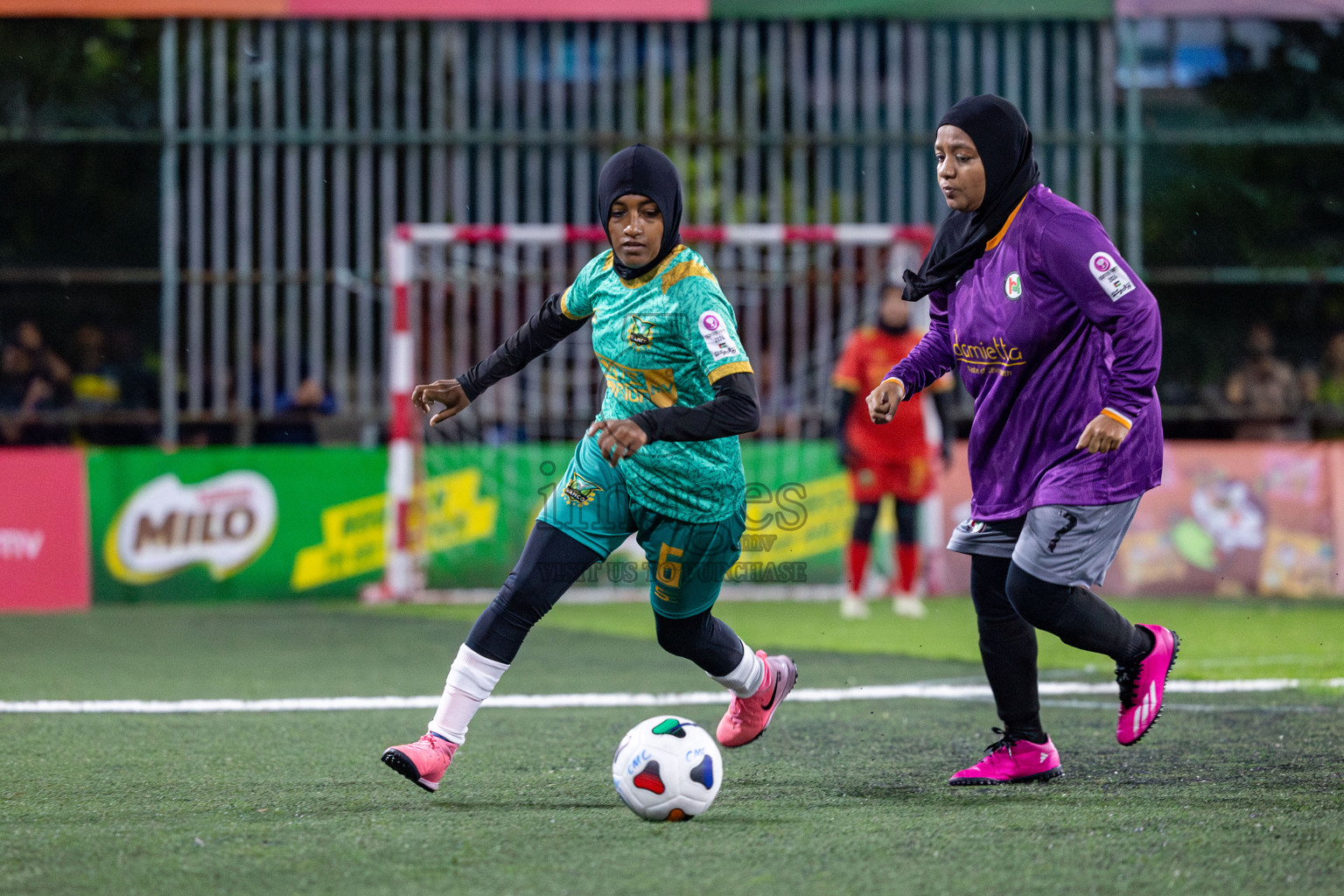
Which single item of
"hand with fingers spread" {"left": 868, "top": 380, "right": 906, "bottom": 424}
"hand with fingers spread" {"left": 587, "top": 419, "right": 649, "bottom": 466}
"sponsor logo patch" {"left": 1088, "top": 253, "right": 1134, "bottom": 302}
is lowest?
"hand with fingers spread" {"left": 587, "top": 419, "right": 649, "bottom": 466}

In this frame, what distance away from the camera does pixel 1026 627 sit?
482 centimetres

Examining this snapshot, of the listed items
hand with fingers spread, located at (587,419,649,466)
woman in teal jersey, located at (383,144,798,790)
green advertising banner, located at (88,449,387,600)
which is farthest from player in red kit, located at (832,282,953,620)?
hand with fingers spread, located at (587,419,649,466)

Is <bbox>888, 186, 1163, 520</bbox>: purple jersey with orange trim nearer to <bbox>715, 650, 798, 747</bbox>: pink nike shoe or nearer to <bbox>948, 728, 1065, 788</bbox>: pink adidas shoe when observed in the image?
<bbox>948, 728, 1065, 788</bbox>: pink adidas shoe

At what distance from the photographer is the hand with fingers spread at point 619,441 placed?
4.10m

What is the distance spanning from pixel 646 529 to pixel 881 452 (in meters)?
6.02

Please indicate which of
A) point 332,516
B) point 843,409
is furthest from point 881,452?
point 332,516

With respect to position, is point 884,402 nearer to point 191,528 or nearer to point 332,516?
point 332,516

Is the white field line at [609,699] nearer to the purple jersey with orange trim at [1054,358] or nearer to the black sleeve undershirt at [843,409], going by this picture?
the purple jersey with orange trim at [1054,358]

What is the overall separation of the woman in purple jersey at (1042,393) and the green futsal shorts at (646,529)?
2.03 ft

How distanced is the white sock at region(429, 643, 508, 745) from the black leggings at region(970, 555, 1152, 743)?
1.43m

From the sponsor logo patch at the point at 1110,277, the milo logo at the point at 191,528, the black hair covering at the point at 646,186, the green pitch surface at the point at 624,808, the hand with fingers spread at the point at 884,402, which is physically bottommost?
the milo logo at the point at 191,528

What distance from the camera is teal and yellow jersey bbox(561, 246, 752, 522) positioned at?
4508mm

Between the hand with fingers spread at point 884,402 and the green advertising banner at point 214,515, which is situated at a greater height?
the hand with fingers spread at point 884,402

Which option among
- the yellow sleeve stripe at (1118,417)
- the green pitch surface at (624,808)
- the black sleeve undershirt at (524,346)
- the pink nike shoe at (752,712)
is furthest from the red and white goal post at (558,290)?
the yellow sleeve stripe at (1118,417)
